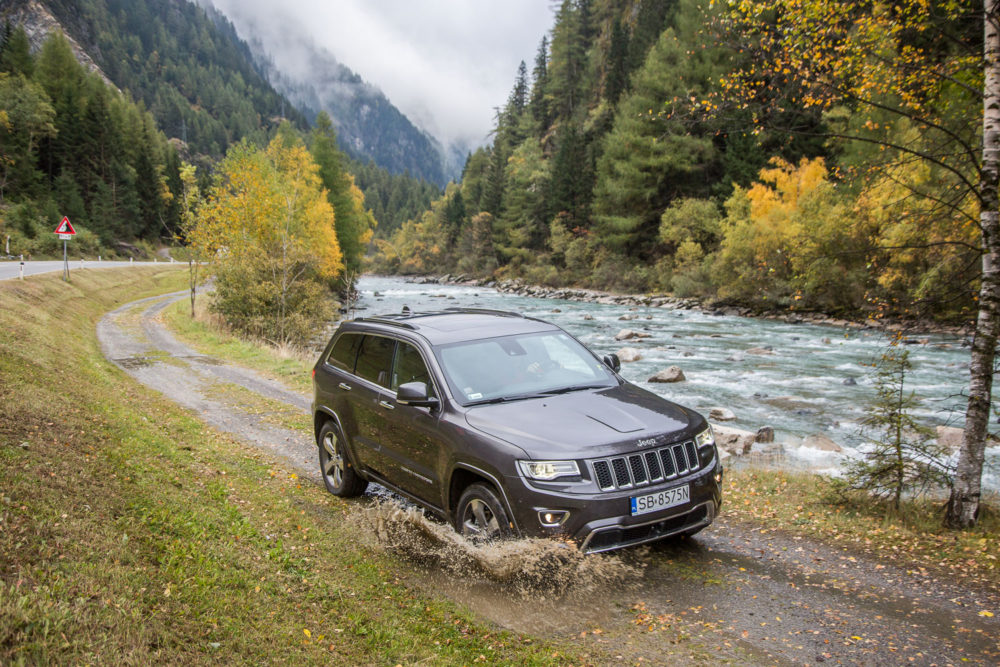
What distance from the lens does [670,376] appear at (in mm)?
19219

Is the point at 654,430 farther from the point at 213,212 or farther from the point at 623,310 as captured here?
the point at 623,310

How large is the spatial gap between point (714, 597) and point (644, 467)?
1152 millimetres

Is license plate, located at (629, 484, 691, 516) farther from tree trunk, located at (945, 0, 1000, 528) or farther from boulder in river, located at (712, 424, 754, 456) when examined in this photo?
boulder in river, located at (712, 424, 754, 456)

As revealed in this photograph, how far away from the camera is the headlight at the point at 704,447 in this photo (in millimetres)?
5055

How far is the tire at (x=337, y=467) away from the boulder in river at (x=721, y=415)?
10064mm

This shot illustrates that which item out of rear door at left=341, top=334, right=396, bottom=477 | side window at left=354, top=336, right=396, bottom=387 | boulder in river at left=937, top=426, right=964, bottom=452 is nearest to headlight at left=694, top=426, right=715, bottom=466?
rear door at left=341, top=334, right=396, bottom=477

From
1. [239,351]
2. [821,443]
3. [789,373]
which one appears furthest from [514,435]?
[789,373]

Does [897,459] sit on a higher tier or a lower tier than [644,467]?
lower

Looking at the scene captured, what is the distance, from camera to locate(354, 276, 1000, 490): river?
540 inches

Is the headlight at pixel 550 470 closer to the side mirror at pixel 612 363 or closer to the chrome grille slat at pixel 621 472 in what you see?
the chrome grille slat at pixel 621 472

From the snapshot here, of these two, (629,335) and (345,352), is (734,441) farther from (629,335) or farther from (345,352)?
(629,335)

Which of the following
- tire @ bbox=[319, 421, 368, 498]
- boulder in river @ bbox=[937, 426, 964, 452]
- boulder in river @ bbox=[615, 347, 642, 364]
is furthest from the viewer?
boulder in river @ bbox=[615, 347, 642, 364]

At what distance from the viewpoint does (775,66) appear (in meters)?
6.62

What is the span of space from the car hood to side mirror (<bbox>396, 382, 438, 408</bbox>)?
16.3 inches
